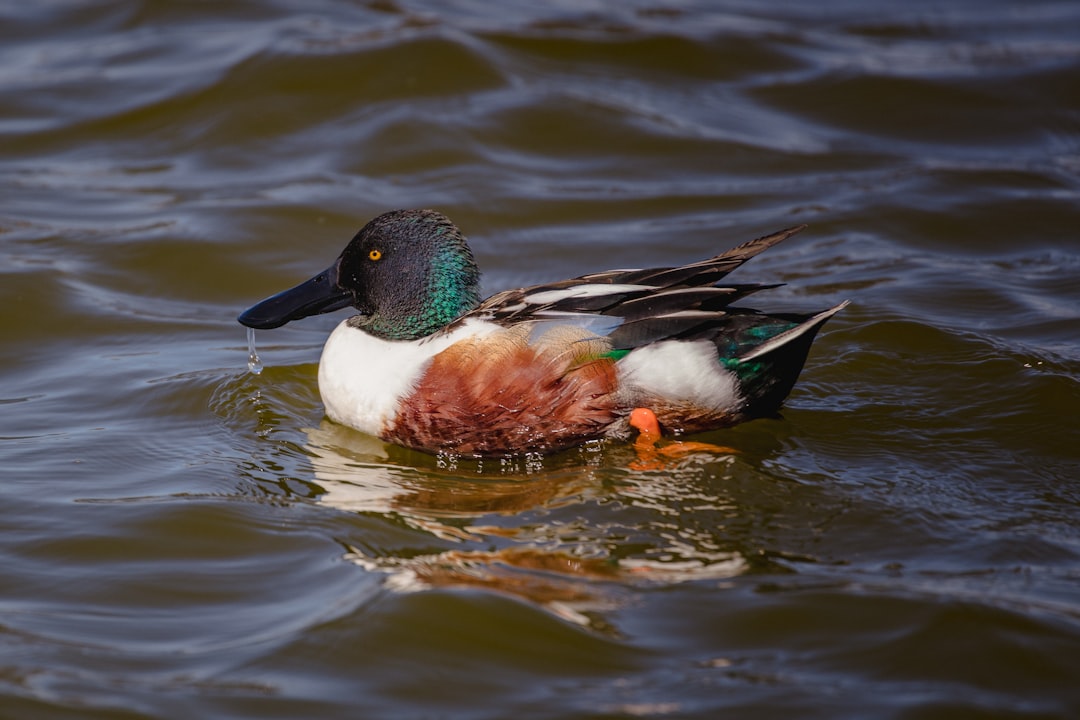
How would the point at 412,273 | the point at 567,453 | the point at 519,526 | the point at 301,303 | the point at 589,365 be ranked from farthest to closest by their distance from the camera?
the point at 301,303 → the point at 412,273 → the point at 567,453 → the point at 589,365 → the point at 519,526

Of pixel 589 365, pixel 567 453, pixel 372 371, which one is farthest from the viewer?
pixel 372 371

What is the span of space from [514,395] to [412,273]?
790mm

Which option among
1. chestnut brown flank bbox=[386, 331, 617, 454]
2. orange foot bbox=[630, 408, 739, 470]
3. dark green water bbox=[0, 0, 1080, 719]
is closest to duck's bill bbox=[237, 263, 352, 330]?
dark green water bbox=[0, 0, 1080, 719]

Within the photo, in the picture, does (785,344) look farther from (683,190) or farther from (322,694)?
(683,190)

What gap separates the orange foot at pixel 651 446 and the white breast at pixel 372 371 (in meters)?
0.68

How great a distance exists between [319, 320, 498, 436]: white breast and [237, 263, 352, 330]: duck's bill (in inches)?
7.2

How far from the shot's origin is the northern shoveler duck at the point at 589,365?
493cm

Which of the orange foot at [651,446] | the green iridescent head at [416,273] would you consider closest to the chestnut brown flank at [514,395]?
the orange foot at [651,446]

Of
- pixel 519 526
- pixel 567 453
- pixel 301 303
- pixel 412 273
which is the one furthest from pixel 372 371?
pixel 519 526

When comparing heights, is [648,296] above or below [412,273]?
below

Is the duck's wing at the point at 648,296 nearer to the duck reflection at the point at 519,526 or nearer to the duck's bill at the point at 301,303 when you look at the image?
the duck reflection at the point at 519,526

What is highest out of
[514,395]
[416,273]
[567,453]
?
[416,273]

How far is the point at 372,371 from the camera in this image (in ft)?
17.3

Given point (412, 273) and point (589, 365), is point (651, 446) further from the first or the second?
point (412, 273)
